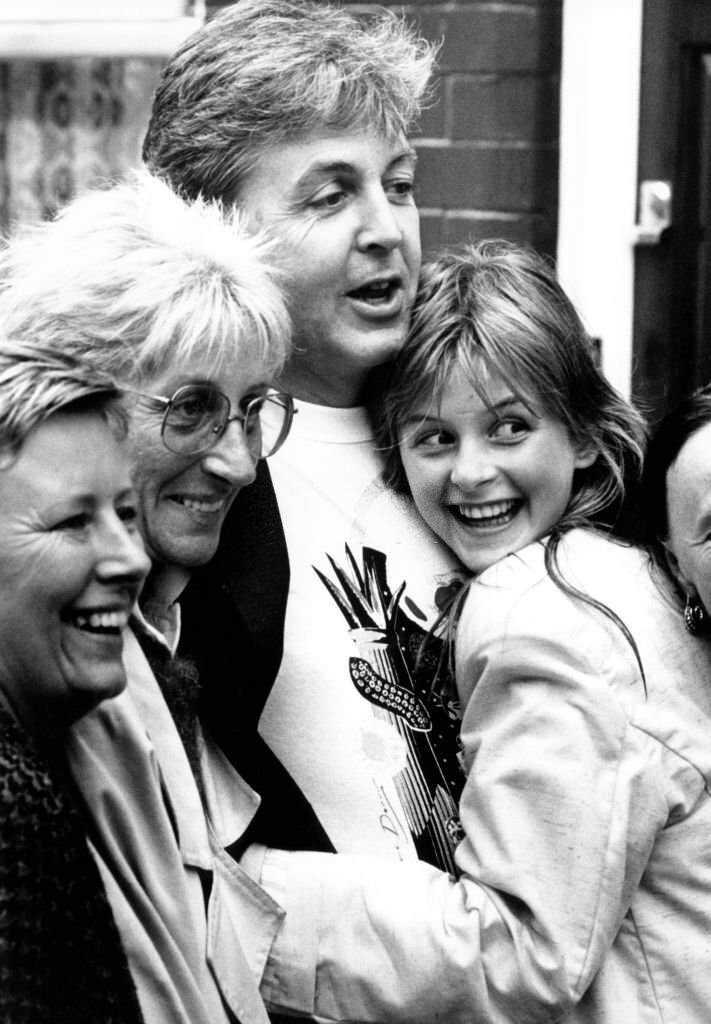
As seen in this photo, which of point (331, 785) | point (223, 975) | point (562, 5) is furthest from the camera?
point (562, 5)

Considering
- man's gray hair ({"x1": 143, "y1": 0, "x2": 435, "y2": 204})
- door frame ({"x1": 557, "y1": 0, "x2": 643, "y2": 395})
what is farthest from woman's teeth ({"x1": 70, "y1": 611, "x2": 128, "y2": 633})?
door frame ({"x1": 557, "y1": 0, "x2": 643, "y2": 395})

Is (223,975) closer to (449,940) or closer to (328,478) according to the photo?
(449,940)

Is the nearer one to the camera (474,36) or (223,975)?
(223,975)

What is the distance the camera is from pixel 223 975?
2021 mm

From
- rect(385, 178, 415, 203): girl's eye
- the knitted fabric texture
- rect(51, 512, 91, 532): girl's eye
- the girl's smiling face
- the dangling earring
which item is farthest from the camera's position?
rect(385, 178, 415, 203): girl's eye

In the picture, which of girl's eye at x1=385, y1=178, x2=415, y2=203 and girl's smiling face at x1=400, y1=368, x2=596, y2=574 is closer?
girl's smiling face at x1=400, y1=368, x2=596, y2=574

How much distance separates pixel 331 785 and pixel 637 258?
211cm

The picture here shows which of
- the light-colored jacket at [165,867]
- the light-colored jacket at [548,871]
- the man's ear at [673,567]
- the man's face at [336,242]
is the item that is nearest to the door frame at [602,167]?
the man's face at [336,242]

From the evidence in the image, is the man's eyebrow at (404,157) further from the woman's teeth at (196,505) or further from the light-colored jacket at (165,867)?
the light-colored jacket at (165,867)

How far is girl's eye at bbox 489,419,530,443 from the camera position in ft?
7.90

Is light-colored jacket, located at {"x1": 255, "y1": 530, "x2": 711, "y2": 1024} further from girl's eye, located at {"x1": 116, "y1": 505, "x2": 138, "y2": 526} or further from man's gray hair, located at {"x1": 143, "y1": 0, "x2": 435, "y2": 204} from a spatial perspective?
man's gray hair, located at {"x1": 143, "y1": 0, "x2": 435, "y2": 204}

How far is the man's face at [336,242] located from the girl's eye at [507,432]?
0.21 m

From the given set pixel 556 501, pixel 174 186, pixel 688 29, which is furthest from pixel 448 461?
pixel 688 29

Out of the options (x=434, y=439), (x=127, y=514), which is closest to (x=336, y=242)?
(x=434, y=439)
